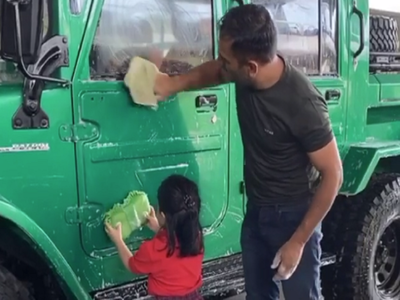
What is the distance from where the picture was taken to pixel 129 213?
10.0 ft

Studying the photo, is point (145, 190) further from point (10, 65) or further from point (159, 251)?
point (10, 65)

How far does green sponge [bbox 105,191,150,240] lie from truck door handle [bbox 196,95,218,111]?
→ 1.78ft

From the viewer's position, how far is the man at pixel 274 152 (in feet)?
8.73

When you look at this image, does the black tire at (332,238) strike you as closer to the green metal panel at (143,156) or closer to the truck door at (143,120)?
the green metal panel at (143,156)

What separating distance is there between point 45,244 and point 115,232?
36cm

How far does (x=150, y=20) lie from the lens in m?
3.18

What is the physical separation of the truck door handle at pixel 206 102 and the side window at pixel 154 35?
157 millimetres

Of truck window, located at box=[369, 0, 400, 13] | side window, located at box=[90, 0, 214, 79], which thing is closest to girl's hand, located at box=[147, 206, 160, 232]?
side window, located at box=[90, 0, 214, 79]

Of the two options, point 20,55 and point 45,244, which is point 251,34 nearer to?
point 20,55

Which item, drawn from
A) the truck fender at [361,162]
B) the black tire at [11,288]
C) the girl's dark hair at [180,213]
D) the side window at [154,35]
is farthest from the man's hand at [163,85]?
the truck fender at [361,162]

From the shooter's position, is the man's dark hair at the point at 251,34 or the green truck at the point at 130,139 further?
the green truck at the point at 130,139

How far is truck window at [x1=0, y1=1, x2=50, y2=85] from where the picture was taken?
9.18 feet

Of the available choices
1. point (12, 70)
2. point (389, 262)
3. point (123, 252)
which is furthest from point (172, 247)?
point (389, 262)

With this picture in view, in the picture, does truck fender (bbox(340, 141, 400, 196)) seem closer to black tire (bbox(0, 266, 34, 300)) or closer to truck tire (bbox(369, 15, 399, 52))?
truck tire (bbox(369, 15, 399, 52))
